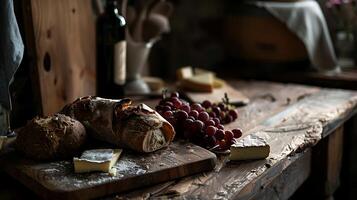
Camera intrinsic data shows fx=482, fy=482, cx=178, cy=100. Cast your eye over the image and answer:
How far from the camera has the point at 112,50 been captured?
1379 mm

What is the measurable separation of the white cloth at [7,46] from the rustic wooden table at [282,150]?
0.77 ft

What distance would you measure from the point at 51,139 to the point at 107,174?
14 cm

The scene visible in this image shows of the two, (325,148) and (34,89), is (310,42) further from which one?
(34,89)

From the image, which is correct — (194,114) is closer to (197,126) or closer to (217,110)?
(197,126)

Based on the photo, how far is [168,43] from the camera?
199 centimetres

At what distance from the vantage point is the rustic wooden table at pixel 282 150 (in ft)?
2.97

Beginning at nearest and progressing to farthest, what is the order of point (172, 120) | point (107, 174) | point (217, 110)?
point (107, 174) → point (172, 120) → point (217, 110)

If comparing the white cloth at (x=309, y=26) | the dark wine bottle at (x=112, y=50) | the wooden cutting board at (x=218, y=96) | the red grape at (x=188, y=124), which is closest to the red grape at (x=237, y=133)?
the red grape at (x=188, y=124)

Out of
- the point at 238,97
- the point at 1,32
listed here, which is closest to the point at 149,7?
the point at 238,97

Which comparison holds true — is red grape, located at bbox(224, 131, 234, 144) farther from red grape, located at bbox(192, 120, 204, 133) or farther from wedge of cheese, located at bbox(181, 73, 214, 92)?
wedge of cheese, located at bbox(181, 73, 214, 92)

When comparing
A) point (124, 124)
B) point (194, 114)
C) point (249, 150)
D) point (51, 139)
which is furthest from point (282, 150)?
point (51, 139)

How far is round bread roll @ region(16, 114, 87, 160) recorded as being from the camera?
3.05ft

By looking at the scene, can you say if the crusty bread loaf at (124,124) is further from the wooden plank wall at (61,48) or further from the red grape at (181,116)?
the wooden plank wall at (61,48)

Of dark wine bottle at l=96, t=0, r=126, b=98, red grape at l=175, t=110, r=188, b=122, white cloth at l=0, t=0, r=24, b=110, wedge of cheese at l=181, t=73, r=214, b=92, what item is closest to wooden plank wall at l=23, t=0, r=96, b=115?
dark wine bottle at l=96, t=0, r=126, b=98
